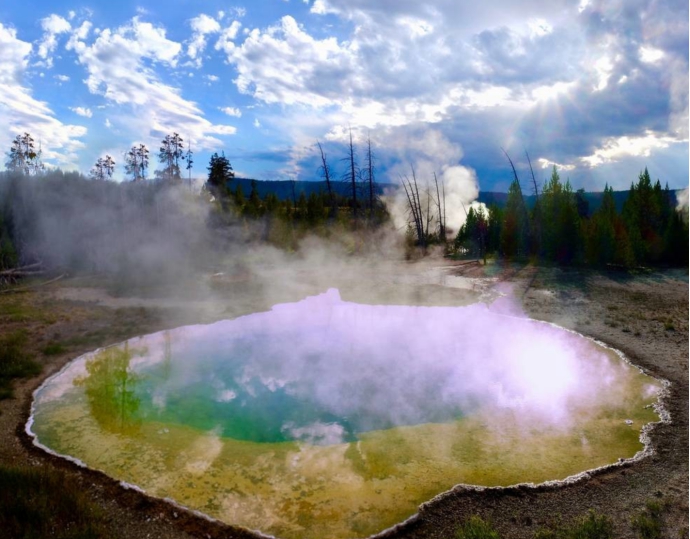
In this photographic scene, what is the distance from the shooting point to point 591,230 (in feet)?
78.0

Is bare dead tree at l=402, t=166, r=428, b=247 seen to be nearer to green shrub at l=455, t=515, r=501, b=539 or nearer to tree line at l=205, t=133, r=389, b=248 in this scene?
tree line at l=205, t=133, r=389, b=248

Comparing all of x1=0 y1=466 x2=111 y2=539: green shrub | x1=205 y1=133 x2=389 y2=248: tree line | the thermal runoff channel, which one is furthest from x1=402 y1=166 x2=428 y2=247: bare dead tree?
x1=0 y1=466 x2=111 y2=539: green shrub

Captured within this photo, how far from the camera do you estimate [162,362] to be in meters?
10.7

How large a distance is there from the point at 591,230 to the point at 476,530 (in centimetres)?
2211

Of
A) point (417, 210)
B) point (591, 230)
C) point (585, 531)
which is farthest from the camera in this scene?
point (417, 210)

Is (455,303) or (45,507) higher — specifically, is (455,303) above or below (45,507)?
above

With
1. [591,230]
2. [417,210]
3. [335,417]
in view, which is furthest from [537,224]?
[335,417]

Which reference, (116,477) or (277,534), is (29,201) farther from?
(277,534)

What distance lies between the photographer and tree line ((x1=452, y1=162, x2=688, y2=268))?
75.8ft

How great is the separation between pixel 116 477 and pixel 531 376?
798cm

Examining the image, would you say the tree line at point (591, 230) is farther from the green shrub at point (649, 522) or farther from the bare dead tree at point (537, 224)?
the green shrub at point (649, 522)

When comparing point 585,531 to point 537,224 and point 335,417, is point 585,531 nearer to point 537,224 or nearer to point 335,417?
point 335,417

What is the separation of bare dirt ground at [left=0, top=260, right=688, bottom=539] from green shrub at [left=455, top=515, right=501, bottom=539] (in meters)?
0.12

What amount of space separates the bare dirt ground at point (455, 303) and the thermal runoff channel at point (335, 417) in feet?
1.07
